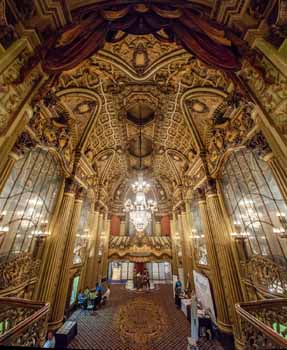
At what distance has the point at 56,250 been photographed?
5758mm

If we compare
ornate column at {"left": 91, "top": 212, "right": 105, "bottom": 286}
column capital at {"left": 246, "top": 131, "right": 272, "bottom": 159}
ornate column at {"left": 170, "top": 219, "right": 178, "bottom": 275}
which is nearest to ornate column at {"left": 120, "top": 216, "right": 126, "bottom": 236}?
ornate column at {"left": 91, "top": 212, "right": 105, "bottom": 286}

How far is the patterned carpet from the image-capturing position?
5195 millimetres

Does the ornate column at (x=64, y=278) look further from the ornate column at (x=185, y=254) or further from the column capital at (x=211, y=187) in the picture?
the ornate column at (x=185, y=254)

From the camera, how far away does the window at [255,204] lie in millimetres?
3717

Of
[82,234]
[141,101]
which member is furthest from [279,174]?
[82,234]

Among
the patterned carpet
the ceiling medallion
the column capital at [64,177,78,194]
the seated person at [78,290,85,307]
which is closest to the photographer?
the patterned carpet

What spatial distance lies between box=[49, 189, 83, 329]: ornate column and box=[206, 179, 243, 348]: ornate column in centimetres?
634

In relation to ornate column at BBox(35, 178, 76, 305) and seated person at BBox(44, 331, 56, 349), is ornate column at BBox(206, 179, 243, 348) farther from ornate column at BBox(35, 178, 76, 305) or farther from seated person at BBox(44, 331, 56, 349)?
ornate column at BBox(35, 178, 76, 305)

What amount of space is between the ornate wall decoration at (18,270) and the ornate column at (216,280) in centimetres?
681

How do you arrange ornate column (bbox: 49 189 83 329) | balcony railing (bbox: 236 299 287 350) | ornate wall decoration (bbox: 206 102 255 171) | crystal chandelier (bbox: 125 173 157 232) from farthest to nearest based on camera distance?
crystal chandelier (bbox: 125 173 157 232), ornate column (bbox: 49 189 83 329), ornate wall decoration (bbox: 206 102 255 171), balcony railing (bbox: 236 299 287 350)

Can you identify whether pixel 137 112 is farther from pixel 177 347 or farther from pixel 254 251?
pixel 177 347

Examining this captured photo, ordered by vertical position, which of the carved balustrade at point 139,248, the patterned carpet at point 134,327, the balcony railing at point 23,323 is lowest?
the patterned carpet at point 134,327

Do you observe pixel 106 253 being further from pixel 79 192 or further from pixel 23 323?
pixel 23 323

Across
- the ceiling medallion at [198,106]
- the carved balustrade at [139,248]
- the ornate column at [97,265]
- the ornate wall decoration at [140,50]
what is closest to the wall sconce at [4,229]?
the ornate wall decoration at [140,50]
